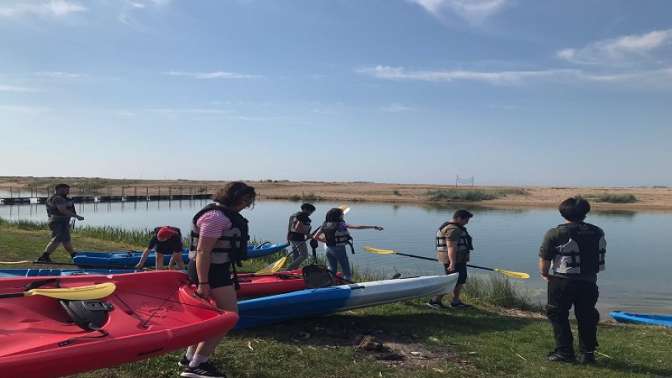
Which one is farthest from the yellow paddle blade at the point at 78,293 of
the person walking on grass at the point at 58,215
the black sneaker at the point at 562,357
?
the person walking on grass at the point at 58,215

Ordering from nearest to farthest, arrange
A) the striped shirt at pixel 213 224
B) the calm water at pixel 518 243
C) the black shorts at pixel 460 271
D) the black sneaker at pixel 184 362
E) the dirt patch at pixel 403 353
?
1. the striped shirt at pixel 213 224
2. the black sneaker at pixel 184 362
3. the dirt patch at pixel 403 353
4. the black shorts at pixel 460 271
5. the calm water at pixel 518 243

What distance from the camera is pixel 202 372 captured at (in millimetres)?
4273

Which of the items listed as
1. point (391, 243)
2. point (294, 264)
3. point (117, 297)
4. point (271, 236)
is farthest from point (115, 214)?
point (117, 297)

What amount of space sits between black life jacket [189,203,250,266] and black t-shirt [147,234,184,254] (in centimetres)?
469

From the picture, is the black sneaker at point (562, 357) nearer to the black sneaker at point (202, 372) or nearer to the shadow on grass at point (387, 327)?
the shadow on grass at point (387, 327)

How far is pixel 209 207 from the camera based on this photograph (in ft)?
14.1

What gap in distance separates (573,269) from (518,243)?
56.7 feet

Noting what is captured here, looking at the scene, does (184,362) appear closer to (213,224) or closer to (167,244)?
(213,224)

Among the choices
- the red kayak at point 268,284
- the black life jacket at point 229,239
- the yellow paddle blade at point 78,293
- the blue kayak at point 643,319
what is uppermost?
the black life jacket at point 229,239

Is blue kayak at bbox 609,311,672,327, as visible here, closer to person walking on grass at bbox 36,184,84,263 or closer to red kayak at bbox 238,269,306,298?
red kayak at bbox 238,269,306,298

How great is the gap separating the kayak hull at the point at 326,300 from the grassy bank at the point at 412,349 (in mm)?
148

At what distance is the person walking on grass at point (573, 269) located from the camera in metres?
5.30

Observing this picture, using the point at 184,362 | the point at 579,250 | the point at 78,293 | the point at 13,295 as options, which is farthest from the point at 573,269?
the point at 13,295

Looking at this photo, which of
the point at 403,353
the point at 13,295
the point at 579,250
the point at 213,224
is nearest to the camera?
the point at 213,224
